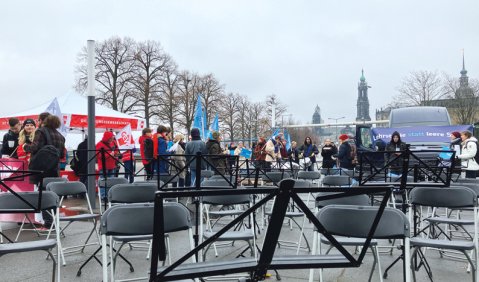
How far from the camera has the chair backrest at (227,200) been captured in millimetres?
5691

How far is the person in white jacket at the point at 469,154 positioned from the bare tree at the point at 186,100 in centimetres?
3345

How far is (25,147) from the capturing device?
809 centimetres

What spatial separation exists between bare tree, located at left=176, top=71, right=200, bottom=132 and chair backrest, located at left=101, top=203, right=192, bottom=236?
3849 cm

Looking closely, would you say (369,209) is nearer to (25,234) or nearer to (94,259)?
(94,259)

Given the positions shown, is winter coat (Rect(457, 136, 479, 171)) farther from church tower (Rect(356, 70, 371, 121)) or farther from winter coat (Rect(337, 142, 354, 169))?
church tower (Rect(356, 70, 371, 121))

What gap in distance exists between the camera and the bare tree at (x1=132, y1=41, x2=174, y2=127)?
40.5 metres

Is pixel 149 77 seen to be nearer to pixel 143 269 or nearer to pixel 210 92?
pixel 210 92

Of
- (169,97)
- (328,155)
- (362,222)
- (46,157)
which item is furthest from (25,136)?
(169,97)

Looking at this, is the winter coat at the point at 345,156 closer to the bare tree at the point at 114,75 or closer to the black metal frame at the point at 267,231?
the black metal frame at the point at 267,231

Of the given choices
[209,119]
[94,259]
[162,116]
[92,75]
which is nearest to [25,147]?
[92,75]

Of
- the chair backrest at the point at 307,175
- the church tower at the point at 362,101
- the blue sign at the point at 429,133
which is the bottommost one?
the chair backrest at the point at 307,175

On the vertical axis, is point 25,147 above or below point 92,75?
below

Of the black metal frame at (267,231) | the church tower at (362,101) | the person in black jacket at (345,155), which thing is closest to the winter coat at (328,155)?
the person in black jacket at (345,155)

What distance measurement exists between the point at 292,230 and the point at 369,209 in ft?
13.6
